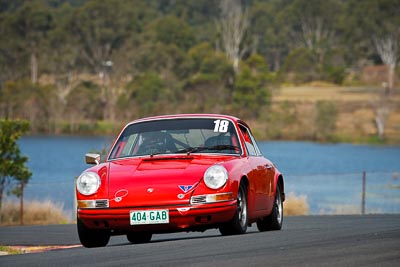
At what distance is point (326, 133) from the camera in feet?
290

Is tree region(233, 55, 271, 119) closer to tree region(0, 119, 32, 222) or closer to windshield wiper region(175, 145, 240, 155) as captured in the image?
tree region(0, 119, 32, 222)

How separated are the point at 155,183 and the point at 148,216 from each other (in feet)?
1.23

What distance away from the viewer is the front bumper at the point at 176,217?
1059 centimetres

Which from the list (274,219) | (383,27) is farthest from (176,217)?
(383,27)

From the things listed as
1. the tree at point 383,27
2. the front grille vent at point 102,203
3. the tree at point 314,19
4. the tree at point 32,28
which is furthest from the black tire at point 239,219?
the tree at point 314,19

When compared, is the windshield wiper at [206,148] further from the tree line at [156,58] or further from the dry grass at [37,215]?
the tree line at [156,58]

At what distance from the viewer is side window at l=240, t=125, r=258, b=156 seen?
12.4 meters

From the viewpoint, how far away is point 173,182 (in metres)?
10.7

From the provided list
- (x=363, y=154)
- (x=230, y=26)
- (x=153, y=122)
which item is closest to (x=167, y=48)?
(x=230, y=26)

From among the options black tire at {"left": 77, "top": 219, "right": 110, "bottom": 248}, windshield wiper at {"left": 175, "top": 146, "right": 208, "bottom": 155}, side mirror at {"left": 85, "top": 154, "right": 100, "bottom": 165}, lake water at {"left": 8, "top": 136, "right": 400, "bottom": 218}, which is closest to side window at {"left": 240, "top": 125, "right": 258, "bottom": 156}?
windshield wiper at {"left": 175, "top": 146, "right": 208, "bottom": 155}

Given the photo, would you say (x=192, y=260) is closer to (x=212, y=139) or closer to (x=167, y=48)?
(x=212, y=139)

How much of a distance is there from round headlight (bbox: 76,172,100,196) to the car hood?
0.15 meters

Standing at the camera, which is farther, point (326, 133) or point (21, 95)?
point (21, 95)

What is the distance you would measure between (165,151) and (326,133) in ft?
254
